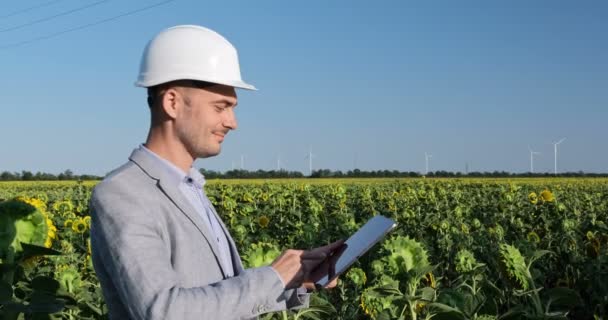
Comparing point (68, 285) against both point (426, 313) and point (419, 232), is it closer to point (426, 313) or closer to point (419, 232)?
point (426, 313)

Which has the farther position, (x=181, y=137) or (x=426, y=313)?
(x=426, y=313)

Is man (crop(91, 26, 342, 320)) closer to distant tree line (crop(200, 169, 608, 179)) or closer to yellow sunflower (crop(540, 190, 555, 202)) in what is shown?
yellow sunflower (crop(540, 190, 555, 202))

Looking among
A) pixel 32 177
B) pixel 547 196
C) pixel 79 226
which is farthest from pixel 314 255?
pixel 32 177

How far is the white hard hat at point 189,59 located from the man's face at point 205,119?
0.12 ft

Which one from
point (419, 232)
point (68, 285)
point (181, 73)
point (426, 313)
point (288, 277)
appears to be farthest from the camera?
point (419, 232)

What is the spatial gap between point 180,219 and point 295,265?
310 mm

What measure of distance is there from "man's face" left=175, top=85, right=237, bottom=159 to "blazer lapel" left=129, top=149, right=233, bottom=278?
0.10 m

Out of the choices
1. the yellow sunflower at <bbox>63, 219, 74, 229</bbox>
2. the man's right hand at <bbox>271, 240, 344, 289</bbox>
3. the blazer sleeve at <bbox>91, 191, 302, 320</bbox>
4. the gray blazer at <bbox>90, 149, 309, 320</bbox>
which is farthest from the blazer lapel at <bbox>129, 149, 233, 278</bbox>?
the yellow sunflower at <bbox>63, 219, 74, 229</bbox>

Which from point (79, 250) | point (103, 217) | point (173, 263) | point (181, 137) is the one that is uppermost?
point (181, 137)

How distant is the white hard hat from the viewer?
1972mm

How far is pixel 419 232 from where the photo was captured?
770 cm

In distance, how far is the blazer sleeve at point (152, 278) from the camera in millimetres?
1696

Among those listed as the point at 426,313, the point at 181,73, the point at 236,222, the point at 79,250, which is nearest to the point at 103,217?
the point at 181,73

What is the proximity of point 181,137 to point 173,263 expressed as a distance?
0.32 meters
